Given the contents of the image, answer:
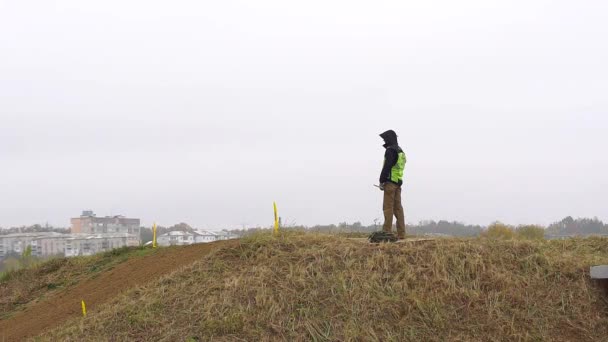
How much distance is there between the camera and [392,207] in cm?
824

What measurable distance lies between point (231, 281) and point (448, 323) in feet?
8.78

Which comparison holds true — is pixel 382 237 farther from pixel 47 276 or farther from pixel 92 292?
pixel 47 276

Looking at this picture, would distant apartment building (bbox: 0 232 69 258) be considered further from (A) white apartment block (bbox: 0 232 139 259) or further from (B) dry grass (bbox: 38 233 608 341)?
(B) dry grass (bbox: 38 233 608 341)

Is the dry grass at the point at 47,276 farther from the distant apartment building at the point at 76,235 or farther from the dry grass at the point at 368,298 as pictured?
the distant apartment building at the point at 76,235

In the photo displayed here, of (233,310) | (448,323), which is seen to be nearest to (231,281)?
(233,310)

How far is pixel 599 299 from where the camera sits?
6.44 m

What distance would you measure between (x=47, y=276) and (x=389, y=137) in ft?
28.2

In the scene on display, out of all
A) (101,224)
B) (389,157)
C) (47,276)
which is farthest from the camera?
(101,224)

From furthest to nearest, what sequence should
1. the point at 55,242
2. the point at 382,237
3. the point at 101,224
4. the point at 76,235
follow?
1. the point at 101,224
2. the point at 55,242
3. the point at 76,235
4. the point at 382,237

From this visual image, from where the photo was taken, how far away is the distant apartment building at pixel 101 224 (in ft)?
229

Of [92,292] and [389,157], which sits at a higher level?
[389,157]

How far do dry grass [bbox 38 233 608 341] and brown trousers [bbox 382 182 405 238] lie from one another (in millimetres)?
893

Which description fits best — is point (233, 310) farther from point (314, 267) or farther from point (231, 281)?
point (314, 267)

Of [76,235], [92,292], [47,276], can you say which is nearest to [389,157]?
[92,292]
